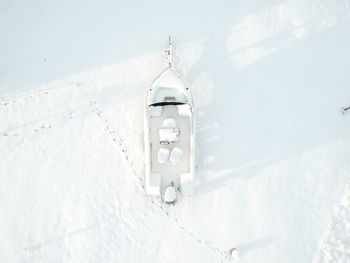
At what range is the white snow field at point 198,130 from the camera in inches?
372

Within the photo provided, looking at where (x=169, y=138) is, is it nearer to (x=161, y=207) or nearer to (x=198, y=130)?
(x=198, y=130)

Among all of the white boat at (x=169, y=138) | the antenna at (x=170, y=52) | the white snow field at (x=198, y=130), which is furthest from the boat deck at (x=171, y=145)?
the antenna at (x=170, y=52)

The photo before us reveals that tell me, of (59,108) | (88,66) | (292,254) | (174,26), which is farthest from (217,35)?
(292,254)

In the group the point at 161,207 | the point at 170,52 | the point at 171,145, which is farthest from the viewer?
the point at 161,207

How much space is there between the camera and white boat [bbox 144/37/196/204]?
29.0 feet

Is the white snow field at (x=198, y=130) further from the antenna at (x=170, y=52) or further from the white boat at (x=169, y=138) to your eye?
the white boat at (x=169, y=138)

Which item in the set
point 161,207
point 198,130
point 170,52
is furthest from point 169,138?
point 170,52

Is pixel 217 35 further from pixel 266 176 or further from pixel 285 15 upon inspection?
pixel 266 176

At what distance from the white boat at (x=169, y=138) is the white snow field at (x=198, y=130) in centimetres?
51

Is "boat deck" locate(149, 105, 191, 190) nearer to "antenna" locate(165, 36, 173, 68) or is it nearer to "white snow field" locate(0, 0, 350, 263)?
"white snow field" locate(0, 0, 350, 263)

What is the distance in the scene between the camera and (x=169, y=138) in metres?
8.81

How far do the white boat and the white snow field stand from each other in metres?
0.51

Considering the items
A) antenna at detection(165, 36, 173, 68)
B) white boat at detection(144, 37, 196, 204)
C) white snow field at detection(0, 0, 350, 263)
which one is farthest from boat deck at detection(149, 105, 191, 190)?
antenna at detection(165, 36, 173, 68)

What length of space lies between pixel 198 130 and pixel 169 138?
0.97 m
